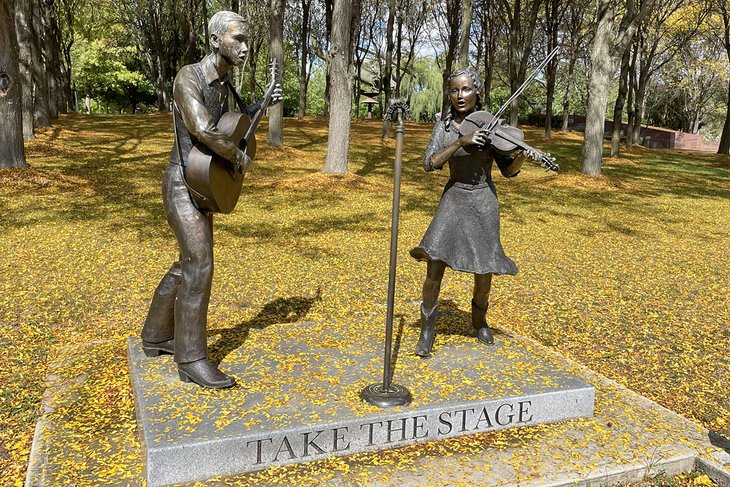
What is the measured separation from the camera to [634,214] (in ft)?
45.7

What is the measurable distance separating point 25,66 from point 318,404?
18.5 metres

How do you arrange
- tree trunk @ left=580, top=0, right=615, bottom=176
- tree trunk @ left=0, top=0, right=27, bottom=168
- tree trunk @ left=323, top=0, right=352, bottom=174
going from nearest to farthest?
tree trunk @ left=0, top=0, right=27, bottom=168 → tree trunk @ left=323, top=0, right=352, bottom=174 → tree trunk @ left=580, top=0, right=615, bottom=176

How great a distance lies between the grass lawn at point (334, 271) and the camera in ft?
17.3

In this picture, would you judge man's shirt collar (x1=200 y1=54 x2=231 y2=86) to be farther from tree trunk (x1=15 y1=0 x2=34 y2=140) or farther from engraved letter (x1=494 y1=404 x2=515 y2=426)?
tree trunk (x1=15 y1=0 x2=34 y2=140)

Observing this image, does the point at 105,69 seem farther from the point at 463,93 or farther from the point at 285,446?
the point at 285,446

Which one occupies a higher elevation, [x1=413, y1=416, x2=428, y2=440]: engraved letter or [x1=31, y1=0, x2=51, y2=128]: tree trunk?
[x1=31, y1=0, x2=51, y2=128]: tree trunk

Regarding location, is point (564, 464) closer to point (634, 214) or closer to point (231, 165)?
point (231, 165)

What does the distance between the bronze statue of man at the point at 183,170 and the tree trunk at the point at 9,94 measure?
36.6ft

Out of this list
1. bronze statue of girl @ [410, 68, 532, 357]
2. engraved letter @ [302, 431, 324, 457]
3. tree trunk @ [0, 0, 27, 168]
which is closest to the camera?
engraved letter @ [302, 431, 324, 457]

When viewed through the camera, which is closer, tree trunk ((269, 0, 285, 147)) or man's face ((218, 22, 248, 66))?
man's face ((218, 22, 248, 66))

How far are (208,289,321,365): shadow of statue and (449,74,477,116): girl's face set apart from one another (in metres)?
2.65

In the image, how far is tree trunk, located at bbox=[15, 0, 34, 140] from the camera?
17719mm

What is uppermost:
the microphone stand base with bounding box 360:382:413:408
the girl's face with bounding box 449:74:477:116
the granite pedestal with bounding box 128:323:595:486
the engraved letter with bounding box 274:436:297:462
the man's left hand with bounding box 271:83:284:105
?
the girl's face with bounding box 449:74:477:116

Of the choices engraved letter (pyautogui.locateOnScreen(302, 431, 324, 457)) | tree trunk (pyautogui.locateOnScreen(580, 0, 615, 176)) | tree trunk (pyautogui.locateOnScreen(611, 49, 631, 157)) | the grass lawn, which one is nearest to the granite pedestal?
engraved letter (pyautogui.locateOnScreen(302, 431, 324, 457))
